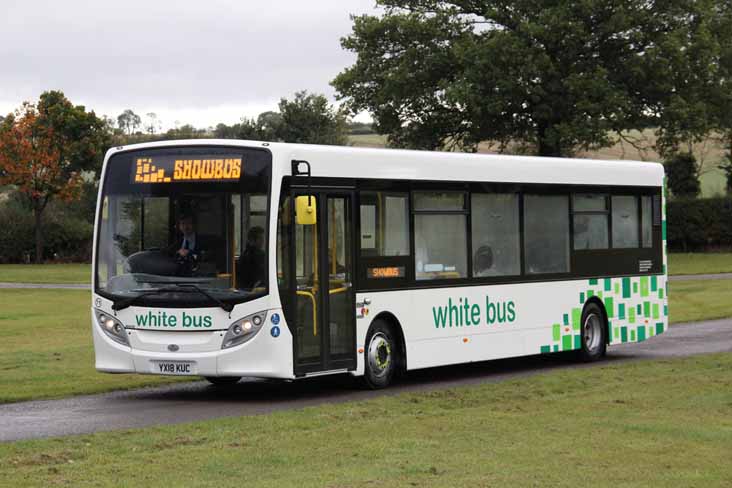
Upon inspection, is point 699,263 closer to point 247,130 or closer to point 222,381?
point 247,130

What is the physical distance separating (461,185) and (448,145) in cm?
3919

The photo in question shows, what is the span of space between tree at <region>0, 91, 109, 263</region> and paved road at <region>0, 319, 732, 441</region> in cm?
4637

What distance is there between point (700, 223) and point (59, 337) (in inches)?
1681

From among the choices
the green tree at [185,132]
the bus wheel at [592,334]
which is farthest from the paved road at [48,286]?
the green tree at [185,132]

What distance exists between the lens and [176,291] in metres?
15.1

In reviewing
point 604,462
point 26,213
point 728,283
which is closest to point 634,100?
point 728,283

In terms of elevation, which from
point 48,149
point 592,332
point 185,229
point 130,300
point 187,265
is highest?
point 48,149

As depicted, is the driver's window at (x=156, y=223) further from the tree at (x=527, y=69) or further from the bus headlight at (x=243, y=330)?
the tree at (x=527, y=69)

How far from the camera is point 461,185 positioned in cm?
1822

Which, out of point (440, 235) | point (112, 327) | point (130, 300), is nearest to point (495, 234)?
point (440, 235)

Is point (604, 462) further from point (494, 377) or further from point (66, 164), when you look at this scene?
point (66, 164)

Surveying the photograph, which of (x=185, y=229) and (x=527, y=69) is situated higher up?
(x=527, y=69)

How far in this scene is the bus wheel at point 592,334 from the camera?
20.6 metres

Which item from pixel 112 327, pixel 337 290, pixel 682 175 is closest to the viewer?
pixel 112 327
